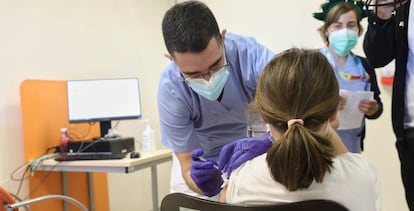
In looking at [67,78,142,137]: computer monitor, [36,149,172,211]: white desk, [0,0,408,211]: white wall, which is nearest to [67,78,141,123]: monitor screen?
[67,78,142,137]: computer monitor

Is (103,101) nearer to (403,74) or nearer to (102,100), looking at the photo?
(102,100)

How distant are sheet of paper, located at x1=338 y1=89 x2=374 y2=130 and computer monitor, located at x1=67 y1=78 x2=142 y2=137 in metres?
1.45

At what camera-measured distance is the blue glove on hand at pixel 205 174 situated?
3.19 feet

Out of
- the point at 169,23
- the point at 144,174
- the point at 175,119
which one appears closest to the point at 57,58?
the point at 144,174

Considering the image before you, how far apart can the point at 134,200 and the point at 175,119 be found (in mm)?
1953

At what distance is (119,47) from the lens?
10.2 feet

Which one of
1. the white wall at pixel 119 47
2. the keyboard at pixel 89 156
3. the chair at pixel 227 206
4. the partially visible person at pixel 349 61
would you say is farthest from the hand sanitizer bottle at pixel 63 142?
the chair at pixel 227 206

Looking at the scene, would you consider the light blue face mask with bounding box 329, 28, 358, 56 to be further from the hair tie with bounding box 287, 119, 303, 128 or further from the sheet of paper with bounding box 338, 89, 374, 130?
the hair tie with bounding box 287, 119, 303, 128

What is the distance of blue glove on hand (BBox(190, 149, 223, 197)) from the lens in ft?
3.19

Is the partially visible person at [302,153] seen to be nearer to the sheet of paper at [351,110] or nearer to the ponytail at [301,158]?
the ponytail at [301,158]

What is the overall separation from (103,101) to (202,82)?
153 cm

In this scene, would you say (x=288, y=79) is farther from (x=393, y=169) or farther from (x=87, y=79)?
(x=87, y=79)

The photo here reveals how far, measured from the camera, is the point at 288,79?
0.85 metres

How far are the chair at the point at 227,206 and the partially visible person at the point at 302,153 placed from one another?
0.21ft
